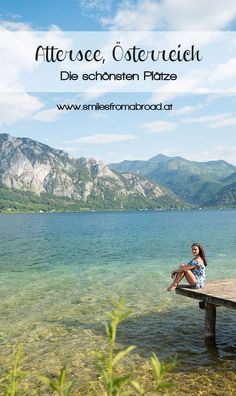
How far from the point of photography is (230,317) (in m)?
19.6

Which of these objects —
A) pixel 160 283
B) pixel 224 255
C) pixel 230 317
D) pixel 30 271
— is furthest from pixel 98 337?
pixel 224 255

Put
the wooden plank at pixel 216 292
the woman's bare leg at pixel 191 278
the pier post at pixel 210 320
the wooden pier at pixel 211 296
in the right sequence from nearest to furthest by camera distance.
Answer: the wooden plank at pixel 216 292
the wooden pier at pixel 211 296
the pier post at pixel 210 320
the woman's bare leg at pixel 191 278

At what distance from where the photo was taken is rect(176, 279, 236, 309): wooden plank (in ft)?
46.3

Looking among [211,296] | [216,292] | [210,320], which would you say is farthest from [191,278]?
[210,320]

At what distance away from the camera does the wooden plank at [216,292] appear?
46.3 feet

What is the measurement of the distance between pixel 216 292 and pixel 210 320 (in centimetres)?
142

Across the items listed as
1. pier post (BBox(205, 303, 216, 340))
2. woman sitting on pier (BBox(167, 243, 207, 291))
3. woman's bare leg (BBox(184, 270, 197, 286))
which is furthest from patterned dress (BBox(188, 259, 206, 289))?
pier post (BBox(205, 303, 216, 340))

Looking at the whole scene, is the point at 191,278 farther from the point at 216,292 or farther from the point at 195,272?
the point at 216,292

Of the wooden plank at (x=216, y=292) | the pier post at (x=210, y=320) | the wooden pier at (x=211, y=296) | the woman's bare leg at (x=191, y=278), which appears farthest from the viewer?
the woman's bare leg at (x=191, y=278)

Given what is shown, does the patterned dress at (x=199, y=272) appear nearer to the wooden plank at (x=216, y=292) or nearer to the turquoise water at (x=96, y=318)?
the wooden plank at (x=216, y=292)

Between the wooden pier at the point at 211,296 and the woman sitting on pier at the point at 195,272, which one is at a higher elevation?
the woman sitting on pier at the point at 195,272

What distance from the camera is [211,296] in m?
14.8

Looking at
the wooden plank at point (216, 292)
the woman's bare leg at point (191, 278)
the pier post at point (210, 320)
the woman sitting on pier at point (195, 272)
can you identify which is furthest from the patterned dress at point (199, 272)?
the pier post at point (210, 320)

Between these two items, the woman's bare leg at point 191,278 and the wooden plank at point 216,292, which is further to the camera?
the woman's bare leg at point 191,278
